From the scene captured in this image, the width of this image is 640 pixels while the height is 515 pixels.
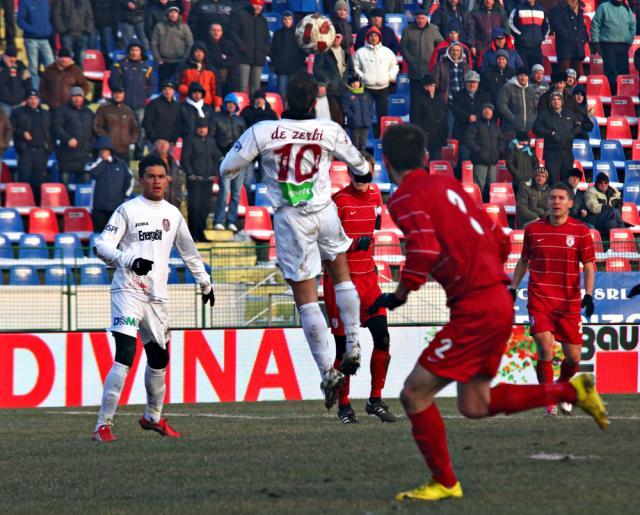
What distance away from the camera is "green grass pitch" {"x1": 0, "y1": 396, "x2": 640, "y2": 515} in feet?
23.3

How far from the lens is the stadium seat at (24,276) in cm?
1734

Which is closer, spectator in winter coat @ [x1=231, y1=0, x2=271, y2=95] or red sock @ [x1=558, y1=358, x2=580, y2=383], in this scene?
red sock @ [x1=558, y1=358, x2=580, y2=383]

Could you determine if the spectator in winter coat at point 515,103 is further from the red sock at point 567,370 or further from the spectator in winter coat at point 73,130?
the red sock at point 567,370

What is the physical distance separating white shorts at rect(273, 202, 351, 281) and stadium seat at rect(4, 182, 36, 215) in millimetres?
11797

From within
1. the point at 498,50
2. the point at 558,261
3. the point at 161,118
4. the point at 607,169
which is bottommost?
the point at 558,261

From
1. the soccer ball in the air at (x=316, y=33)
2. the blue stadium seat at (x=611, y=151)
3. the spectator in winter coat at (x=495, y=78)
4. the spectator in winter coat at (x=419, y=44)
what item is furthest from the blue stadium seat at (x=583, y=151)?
the soccer ball in the air at (x=316, y=33)

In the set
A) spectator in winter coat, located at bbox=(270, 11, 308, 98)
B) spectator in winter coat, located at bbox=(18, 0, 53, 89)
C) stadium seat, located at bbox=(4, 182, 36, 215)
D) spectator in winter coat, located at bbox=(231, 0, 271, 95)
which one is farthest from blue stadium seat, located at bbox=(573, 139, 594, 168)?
stadium seat, located at bbox=(4, 182, 36, 215)

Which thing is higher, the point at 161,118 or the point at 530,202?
the point at 161,118

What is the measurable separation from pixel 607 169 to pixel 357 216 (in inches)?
505

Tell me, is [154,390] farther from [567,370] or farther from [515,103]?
[515,103]

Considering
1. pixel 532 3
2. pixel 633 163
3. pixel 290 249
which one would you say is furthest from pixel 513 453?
pixel 532 3

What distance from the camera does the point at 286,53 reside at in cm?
2305

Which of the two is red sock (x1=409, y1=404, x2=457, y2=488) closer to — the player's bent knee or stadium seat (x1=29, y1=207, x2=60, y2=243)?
the player's bent knee

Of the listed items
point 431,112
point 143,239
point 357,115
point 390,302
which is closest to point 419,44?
point 431,112
